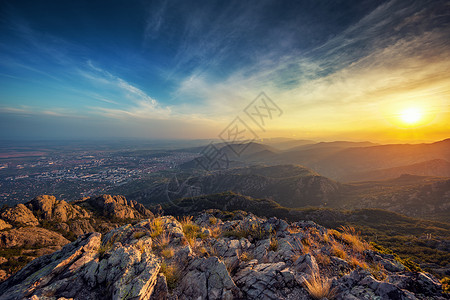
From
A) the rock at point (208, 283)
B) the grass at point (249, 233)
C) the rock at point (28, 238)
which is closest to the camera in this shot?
the rock at point (208, 283)

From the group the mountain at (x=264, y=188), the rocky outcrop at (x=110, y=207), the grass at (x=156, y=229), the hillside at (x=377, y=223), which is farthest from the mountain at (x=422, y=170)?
the grass at (x=156, y=229)

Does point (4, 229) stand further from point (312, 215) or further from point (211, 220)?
point (312, 215)

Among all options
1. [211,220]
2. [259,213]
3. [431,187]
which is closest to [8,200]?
[259,213]

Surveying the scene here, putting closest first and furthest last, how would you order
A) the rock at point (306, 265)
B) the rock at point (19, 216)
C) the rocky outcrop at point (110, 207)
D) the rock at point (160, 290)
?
1. the rock at point (160, 290)
2. the rock at point (306, 265)
3. the rock at point (19, 216)
4. the rocky outcrop at point (110, 207)

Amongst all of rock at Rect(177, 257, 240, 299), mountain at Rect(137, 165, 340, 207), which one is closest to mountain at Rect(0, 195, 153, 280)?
rock at Rect(177, 257, 240, 299)

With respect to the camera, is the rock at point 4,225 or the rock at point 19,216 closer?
the rock at point 4,225

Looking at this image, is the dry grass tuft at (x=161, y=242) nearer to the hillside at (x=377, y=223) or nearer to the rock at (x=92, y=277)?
the rock at (x=92, y=277)
